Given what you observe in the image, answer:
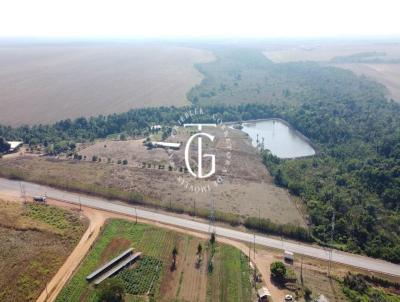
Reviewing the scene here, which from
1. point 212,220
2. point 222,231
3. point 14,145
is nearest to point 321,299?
point 222,231

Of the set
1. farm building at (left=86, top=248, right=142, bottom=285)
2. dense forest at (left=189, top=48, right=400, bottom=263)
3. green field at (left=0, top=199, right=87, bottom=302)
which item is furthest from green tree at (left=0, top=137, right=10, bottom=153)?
dense forest at (left=189, top=48, right=400, bottom=263)

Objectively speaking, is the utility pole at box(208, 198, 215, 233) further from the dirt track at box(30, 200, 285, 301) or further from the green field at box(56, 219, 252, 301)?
the green field at box(56, 219, 252, 301)

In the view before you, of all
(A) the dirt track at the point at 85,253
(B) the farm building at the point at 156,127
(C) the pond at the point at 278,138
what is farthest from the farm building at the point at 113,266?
(B) the farm building at the point at 156,127

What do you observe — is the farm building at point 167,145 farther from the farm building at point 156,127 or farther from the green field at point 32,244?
the green field at point 32,244

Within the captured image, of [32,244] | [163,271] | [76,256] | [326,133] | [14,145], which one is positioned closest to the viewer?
[163,271]

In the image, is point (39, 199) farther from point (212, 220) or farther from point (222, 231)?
point (222, 231)

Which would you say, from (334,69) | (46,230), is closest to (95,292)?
(46,230)

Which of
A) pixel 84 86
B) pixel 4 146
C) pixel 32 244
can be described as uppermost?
pixel 84 86
